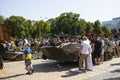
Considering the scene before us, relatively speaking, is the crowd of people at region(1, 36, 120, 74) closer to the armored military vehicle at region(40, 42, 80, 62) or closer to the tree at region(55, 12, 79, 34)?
the armored military vehicle at region(40, 42, 80, 62)

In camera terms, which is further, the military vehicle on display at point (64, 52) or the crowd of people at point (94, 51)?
the military vehicle on display at point (64, 52)

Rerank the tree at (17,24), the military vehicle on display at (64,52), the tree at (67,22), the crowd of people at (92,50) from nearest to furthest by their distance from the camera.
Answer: the crowd of people at (92,50) < the military vehicle on display at (64,52) < the tree at (17,24) < the tree at (67,22)

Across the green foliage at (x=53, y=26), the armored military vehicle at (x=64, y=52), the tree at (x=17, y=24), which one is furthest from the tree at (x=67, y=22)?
the armored military vehicle at (x=64, y=52)

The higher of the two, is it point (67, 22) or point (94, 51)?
point (67, 22)

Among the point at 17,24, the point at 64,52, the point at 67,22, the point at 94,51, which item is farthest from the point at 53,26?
the point at 64,52

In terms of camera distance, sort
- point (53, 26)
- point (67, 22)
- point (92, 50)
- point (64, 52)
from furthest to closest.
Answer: point (53, 26)
point (67, 22)
point (92, 50)
point (64, 52)

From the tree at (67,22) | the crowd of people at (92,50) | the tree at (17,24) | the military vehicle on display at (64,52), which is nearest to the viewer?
the crowd of people at (92,50)

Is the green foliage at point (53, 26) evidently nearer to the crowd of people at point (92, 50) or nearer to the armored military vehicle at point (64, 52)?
the crowd of people at point (92, 50)

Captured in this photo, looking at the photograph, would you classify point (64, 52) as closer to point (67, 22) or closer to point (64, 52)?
point (64, 52)

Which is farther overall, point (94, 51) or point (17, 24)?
point (17, 24)

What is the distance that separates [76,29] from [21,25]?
54.5ft

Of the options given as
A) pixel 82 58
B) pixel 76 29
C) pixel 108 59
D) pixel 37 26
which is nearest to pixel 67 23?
pixel 76 29

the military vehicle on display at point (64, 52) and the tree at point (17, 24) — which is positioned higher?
the tree at point (17, 24)

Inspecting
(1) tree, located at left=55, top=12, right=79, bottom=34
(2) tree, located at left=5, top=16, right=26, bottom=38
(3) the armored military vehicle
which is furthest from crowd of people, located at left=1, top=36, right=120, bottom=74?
(1) tree, located at left=55, top=12, right=79, bottom=34
